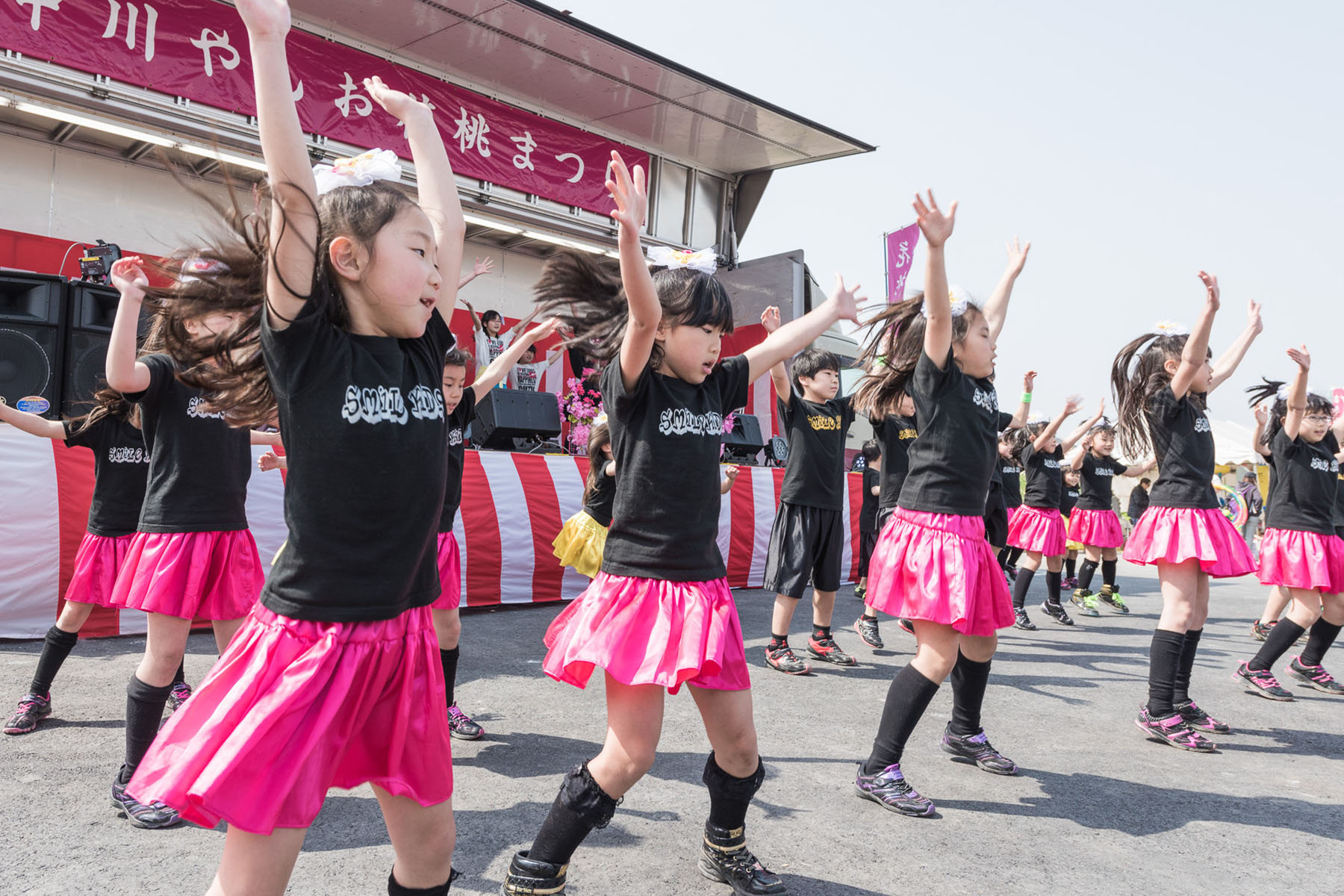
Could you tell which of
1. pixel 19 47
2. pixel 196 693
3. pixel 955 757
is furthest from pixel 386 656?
pixel 19 47

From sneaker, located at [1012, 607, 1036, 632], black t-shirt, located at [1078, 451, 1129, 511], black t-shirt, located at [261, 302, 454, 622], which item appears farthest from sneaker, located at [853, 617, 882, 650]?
black t-shirt, located at [261, 302, 454, 622]

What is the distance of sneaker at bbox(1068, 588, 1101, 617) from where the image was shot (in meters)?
8.63

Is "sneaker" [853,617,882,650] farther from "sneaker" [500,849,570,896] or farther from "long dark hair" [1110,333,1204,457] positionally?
"sneaker" [500,849,570,896]

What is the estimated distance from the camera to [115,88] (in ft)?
27.2

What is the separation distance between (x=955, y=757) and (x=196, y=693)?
310 centimetres

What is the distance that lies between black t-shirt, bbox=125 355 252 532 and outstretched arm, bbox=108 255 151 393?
9 cm

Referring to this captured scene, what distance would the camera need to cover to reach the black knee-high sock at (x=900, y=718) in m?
3.19

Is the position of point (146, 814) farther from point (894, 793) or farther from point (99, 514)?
point (894, 793)

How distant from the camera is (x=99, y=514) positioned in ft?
12.5

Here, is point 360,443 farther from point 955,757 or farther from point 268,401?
point 955,757

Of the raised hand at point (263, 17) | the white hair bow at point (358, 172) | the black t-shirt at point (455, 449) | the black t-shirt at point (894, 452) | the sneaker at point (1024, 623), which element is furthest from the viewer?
the sneaker at point (1024, 623)

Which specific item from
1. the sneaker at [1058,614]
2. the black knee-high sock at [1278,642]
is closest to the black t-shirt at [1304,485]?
the black knee-high sock at [1278,642]

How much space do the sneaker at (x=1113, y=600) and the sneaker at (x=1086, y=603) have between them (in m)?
0.13

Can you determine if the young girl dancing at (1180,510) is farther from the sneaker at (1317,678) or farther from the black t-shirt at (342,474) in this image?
the black t-shirt at (342,474)
